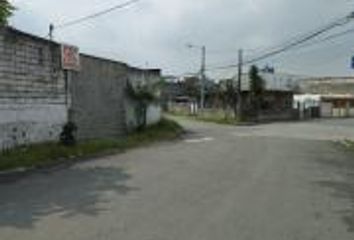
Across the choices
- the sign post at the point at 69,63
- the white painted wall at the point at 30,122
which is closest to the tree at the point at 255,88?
the sign post at the point at 69,63

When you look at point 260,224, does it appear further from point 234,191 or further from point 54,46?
point 54,46

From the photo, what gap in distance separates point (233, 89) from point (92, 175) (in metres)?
58.8

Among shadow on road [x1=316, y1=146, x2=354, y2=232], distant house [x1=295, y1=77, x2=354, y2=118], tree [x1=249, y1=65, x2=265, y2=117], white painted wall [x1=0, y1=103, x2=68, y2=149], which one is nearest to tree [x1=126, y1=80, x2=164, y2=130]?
white painted wall [x1=0, y1=103, x2=68, y2=149]

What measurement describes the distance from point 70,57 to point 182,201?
14.2 metres

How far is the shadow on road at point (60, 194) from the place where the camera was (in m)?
10.6

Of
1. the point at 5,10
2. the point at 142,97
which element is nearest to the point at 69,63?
the point at 5,10

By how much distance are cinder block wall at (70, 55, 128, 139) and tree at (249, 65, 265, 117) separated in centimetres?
3643

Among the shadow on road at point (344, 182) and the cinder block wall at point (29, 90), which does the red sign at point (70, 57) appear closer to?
the cinder block wall at point (29, 90)

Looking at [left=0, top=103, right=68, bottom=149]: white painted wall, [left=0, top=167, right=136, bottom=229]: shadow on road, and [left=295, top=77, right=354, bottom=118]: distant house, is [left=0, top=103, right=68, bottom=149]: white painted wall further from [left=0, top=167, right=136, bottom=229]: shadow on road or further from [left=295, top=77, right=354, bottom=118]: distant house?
[left=295, top=77, right=354, bottom=118]: distant house

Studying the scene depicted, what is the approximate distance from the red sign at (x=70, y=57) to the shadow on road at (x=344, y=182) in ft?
32.1

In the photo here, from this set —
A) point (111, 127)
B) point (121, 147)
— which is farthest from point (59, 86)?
point (111, 127)

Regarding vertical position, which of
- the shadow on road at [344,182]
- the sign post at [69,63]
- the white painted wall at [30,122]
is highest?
the sign post at [69,63]

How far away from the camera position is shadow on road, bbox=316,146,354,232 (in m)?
11.3

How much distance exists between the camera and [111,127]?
3042 centimetres
